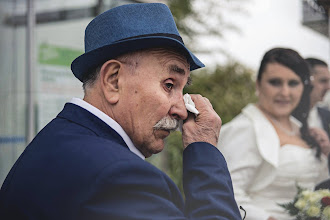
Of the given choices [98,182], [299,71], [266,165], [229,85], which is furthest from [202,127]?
[229,85]

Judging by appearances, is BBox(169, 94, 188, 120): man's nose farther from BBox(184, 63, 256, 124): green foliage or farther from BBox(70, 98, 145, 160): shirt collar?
BBox(184, 63, 256, 124): green foliage

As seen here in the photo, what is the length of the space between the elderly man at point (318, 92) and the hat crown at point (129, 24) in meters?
1.77

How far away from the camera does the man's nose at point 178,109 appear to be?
1552mm

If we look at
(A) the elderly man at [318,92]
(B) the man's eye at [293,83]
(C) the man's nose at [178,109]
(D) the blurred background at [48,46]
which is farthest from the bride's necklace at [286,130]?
(C) the man's nose at [178,109]

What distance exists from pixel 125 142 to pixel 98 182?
0.32 meters

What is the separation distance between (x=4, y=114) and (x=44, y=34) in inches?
32.6

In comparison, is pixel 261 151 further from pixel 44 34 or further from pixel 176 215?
pixel 44 34

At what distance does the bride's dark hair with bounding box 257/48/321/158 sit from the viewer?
9.39 feet

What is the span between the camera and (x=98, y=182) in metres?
1.18

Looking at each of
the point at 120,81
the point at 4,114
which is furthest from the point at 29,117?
the point at 120,81

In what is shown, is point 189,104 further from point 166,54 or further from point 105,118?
point 105,118

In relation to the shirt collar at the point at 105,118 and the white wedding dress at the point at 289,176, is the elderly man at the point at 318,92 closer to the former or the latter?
the white wedding dress at the point at 289,176

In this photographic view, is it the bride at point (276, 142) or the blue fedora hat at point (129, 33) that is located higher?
the blue fedora hat at point (129, 33)

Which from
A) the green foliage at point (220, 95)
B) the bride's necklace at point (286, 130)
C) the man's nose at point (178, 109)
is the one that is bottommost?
the green foliage at point (220, 95)
